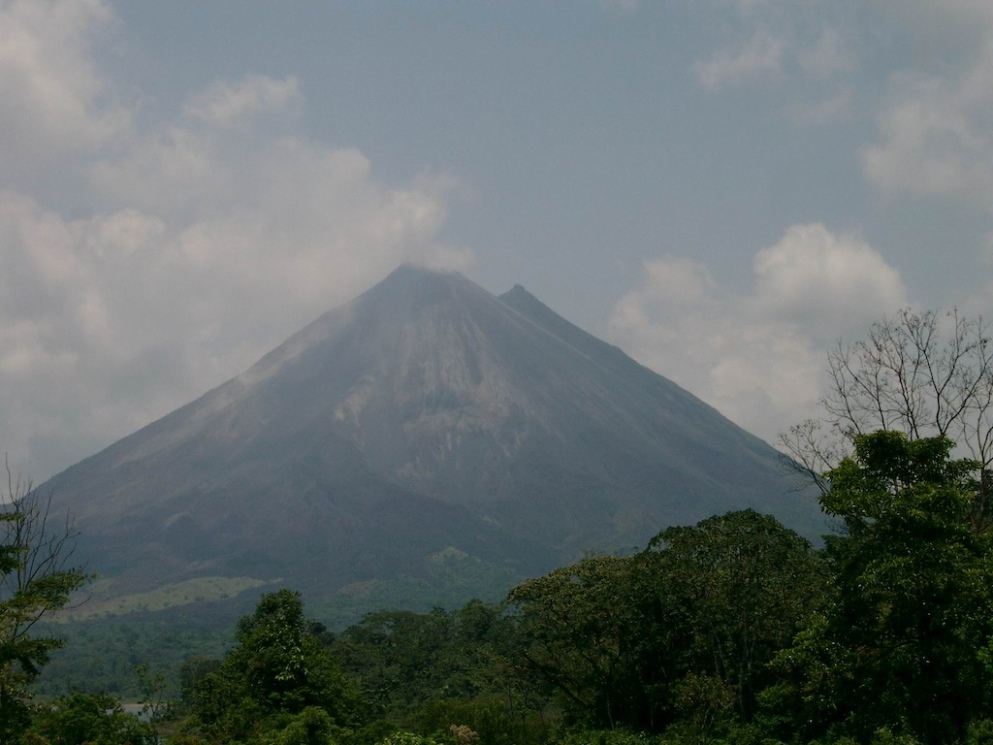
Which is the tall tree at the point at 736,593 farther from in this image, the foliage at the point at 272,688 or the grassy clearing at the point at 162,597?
the grassy clearing at the point at 162,597

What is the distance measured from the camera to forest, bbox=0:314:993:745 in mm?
12289

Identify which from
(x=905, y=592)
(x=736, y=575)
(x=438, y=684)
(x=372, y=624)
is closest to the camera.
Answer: (x=905, y=592)

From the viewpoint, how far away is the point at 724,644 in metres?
24.1

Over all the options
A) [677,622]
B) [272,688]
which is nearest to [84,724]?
[272,688]

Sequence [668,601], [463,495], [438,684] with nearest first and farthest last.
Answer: [668,601], [438,684], [463,495]

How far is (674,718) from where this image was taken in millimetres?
25172

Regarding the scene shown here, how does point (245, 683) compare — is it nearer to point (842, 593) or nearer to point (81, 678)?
point (842, 593)

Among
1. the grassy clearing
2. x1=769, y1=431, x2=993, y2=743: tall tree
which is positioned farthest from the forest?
the grassy clearing

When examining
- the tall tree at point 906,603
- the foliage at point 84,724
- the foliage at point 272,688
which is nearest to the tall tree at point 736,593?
the tall tree at point 906,603

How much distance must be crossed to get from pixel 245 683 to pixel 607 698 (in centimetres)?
1073

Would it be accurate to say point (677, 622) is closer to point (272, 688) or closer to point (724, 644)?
point (724, 644)

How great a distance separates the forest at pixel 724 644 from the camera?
12.3 m

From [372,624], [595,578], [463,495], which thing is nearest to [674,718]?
[595,578]

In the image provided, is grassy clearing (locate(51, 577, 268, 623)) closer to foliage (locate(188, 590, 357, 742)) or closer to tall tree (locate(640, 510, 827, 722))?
foliage (locate(188, 590, 357, 742))
